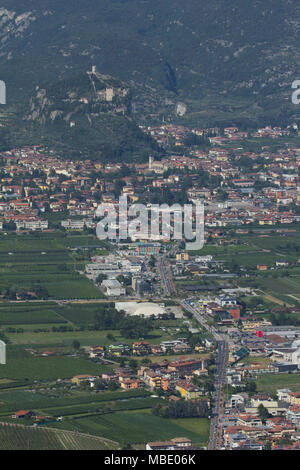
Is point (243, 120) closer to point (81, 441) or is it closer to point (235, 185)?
point (235, 185)

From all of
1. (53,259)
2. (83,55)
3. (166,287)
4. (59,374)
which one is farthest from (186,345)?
(83,55)

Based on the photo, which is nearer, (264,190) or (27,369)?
(27,369)

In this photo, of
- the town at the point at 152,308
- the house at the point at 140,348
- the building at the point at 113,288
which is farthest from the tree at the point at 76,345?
the building at the point at 113,288

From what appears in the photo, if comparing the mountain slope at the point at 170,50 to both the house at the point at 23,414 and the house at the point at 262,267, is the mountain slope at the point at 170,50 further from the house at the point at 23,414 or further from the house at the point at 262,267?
the house at the point at 23,414

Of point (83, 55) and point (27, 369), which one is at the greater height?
point (83, 55)

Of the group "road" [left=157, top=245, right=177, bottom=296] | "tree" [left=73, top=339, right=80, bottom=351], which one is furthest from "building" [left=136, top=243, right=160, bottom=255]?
"tree" [left=73, top=339, right=80, bottom=351]

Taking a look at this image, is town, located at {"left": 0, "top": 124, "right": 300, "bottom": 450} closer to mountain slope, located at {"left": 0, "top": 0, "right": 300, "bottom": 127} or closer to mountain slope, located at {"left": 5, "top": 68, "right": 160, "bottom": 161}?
mountain slope, located at {"left": 5, "top": 68, "right": 160, "bottom": 161}

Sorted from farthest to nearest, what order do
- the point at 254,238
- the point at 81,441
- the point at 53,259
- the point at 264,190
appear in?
1. the point at 264,190
2. the point at 254,238
3. the point at 53,259
4. the point at 81,441

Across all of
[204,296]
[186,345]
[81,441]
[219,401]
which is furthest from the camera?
[204,296]

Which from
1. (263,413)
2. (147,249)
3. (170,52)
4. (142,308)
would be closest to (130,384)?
(263,413)
